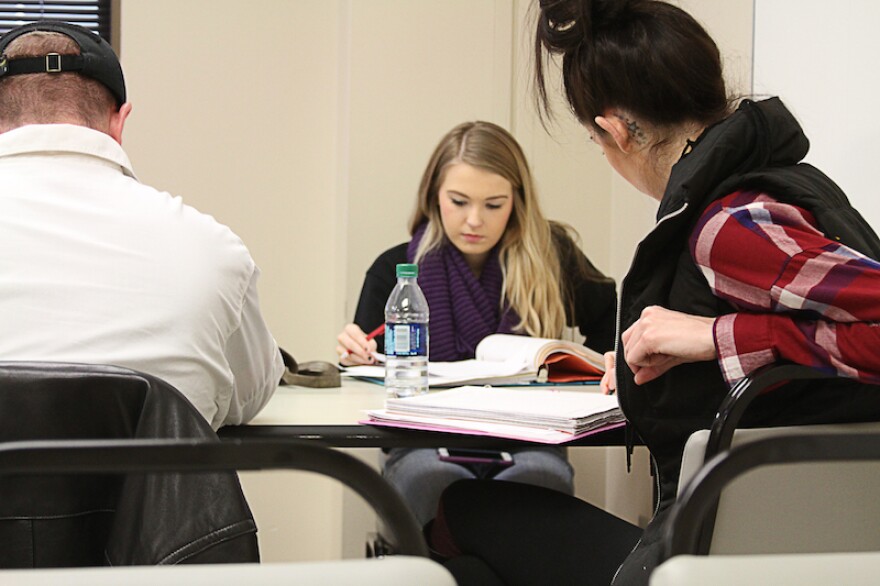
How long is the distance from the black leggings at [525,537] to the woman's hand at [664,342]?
1.05 feet

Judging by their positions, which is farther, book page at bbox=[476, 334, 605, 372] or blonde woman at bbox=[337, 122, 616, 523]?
blonde woman at bbox=[337, 122, 616, 523]

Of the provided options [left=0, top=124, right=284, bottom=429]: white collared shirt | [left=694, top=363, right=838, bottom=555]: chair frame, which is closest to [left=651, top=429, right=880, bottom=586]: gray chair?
[left=694, top=363, right=838, bottom=555]: chair frame

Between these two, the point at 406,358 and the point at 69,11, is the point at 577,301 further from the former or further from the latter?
the point at 69,11

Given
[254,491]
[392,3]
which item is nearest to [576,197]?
[392,3]

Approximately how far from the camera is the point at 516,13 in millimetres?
3508

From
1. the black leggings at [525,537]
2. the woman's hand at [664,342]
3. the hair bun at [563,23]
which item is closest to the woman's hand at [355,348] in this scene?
the black leggings at [525,537]

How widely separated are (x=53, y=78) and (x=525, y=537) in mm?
1011

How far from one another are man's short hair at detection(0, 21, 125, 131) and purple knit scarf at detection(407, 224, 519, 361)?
55.6 inches

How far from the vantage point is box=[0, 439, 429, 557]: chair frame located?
0.64 m

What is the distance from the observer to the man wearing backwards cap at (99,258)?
4.23 feet

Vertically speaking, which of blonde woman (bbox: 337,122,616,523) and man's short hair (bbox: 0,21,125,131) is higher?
man's short hair (bbox: 0,21,125,131)

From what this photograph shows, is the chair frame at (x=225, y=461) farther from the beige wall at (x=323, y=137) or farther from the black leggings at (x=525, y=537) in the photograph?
the beige wall at (x=323, y=137)

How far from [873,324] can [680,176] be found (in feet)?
0.98

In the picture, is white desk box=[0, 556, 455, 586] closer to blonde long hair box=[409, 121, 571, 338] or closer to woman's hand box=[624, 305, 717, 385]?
woman's hand box=[624, 305, 717, 385]
